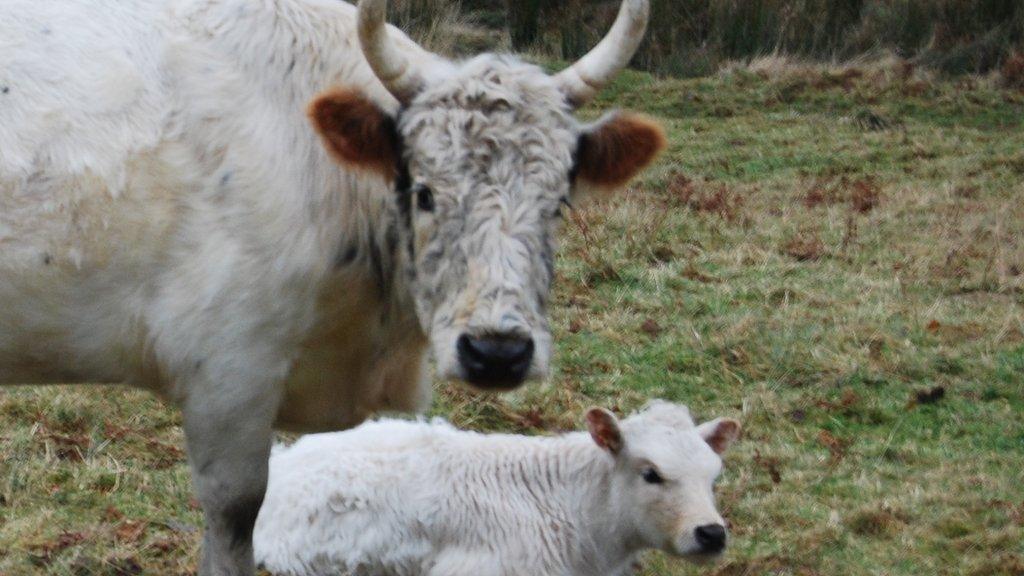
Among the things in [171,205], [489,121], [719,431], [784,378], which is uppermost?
[489,121]

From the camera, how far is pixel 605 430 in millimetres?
5941

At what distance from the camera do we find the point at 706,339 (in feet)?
27.8

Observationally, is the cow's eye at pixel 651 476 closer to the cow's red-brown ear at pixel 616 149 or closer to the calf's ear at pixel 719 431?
the calf's ear at pixel 719 431

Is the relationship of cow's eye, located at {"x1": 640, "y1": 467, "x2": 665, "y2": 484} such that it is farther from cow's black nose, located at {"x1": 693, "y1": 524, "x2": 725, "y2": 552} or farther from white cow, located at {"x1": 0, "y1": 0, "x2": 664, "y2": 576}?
white cow, located at {"x1": 0, "y1": 0, "x2": 664, "y2": 576}

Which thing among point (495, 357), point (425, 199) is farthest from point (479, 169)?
point (495, 357)

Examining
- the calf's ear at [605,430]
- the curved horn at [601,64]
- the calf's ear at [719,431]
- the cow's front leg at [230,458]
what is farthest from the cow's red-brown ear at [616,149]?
the calf's ear at [719,431]

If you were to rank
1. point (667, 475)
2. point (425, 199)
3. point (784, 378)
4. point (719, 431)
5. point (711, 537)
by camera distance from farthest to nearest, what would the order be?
point (784, 378), point (719, 431), point (667, 475), point (711, 537), point (425, 199)

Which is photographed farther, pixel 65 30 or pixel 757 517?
pixel 757 517

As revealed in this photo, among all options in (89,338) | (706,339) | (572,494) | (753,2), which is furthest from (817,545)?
(753,2)

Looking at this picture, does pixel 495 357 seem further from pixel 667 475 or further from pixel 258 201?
pixel 667 475

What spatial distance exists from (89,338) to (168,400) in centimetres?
36

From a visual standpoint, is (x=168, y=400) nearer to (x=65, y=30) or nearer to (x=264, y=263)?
(x=264, y=263)

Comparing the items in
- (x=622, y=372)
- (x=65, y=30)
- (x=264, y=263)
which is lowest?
(x=622, y=372)

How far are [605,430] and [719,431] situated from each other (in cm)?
47
